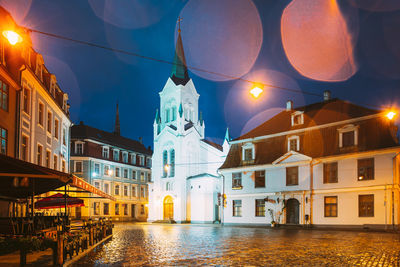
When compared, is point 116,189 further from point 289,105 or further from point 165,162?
point 289,105

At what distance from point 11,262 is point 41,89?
15.8 m

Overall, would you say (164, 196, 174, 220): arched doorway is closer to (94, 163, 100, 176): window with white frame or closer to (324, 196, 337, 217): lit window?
(94, 163, 100, 176): window with white frame

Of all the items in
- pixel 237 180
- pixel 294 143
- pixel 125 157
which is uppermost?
pixel 294 143

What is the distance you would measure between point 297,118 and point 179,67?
97.3 ft

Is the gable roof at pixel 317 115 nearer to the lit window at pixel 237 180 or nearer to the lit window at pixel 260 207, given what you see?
the lit window at pixel 237 180

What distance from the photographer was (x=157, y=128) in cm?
5978

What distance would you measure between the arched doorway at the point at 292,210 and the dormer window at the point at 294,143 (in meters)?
4.76

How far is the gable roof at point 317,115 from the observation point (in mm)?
33531

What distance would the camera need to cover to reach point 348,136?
107 feet

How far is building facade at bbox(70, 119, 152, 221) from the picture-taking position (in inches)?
2314

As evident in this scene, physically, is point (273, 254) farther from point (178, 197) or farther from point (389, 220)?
point (178, 197)

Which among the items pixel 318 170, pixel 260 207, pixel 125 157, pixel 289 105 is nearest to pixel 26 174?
pixel 318 170

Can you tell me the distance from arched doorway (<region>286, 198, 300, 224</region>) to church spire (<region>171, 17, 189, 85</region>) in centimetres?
3062

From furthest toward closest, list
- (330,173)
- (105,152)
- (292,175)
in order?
(105,152) < (292,175) < (330,173)
